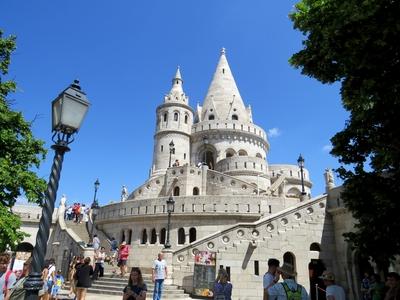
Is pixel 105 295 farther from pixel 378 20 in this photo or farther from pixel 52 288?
pixel 378 20

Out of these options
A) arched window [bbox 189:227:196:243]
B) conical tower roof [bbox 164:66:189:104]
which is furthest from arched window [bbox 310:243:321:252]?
conical tower roof [bbox 164:66:189:104]

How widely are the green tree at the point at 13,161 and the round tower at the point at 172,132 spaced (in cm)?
2447

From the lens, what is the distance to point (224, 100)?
42.3 metres

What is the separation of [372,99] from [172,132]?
32217 mm

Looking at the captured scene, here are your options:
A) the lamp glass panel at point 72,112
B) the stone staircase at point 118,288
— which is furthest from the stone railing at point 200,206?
the lamp glass panel at point 72,112

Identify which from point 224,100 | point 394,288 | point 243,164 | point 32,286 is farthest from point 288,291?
point 224,100

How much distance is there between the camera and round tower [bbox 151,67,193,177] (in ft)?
124

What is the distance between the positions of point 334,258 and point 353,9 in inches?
474

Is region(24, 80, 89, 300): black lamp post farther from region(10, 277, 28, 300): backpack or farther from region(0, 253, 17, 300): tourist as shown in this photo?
region(10, 277, 28, 300): backpack

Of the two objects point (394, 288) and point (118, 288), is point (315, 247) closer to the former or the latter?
point (118, 288)

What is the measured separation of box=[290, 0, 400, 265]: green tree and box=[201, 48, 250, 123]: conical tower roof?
1268 inches

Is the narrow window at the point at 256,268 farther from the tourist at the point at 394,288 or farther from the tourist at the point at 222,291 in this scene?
the tourist at the point at 394,288

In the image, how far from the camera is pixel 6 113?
12.0 meters

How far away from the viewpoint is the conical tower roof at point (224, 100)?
41.1 m
